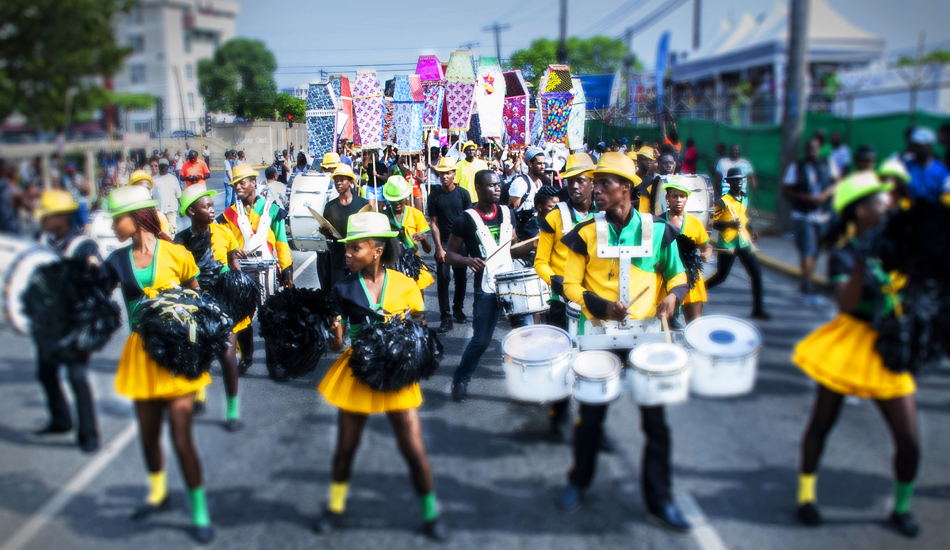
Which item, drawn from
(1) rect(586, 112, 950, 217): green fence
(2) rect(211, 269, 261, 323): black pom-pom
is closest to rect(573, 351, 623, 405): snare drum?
(1) rect(586, 112, 950, 217): green fence

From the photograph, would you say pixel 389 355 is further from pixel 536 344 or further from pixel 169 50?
pixel 169 50

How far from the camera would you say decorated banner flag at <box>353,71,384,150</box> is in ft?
14.0

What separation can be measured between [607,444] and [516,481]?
54 centimetres

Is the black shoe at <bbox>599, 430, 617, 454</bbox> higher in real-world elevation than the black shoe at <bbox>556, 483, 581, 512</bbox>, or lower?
higher

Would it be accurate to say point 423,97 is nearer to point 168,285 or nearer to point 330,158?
point 330,158

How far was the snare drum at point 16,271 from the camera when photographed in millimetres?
2479

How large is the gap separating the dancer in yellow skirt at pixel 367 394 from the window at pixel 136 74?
103cm

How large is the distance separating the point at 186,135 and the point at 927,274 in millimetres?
3056

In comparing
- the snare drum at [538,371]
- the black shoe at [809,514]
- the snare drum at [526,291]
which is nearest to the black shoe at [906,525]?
the black shoe at [809,514]

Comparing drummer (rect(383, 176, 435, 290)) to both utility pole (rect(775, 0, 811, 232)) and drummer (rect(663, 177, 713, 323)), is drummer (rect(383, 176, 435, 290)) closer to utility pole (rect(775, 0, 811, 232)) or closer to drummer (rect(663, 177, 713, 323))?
drummer (rect(663, 177, 713, 323))

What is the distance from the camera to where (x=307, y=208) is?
532 cm

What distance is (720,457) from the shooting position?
2.85 m

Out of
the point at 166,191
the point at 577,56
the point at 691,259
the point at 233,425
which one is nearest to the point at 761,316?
the point at 691,259

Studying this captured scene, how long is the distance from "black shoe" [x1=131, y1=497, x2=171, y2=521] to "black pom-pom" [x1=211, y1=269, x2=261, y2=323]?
72.9 inches
